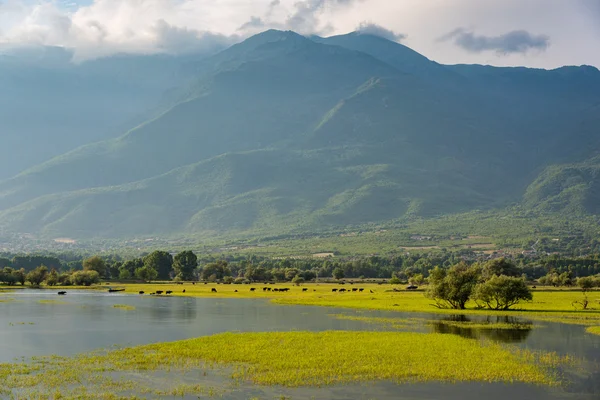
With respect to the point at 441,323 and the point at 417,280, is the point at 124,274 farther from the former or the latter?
the point at 441,323

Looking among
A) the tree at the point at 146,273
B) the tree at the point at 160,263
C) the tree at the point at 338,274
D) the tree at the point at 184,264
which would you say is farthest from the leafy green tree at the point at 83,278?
the tree at the point at 338,274

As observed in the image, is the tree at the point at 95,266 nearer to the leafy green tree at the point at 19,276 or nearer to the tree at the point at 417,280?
the leafy green tree at the point at 19,276

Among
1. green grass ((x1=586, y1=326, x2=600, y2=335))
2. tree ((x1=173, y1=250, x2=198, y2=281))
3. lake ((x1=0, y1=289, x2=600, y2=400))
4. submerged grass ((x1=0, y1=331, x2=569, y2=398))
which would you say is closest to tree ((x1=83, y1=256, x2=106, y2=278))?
tree ((x1=173, y1=250, x2=198, y2=281))

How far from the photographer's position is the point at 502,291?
84.1 metres

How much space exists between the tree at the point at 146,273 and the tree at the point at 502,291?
324ft

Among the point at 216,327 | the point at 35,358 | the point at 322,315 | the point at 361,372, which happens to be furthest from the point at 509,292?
the point at 35,358

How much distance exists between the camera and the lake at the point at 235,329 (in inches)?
1545

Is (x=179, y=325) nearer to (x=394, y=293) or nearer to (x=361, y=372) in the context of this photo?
(x=361, y=372)

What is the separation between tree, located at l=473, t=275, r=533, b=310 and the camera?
276ft

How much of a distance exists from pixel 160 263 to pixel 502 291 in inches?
4366

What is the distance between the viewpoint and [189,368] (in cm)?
4497

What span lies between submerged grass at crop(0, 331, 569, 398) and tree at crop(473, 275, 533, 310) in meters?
29.3

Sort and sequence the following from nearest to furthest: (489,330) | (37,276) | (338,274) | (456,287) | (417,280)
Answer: (489,330) → (456,287) → (417,280) → (37,276) → (338,274)

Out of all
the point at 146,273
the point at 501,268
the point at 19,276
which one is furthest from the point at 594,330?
the point at 146,273
